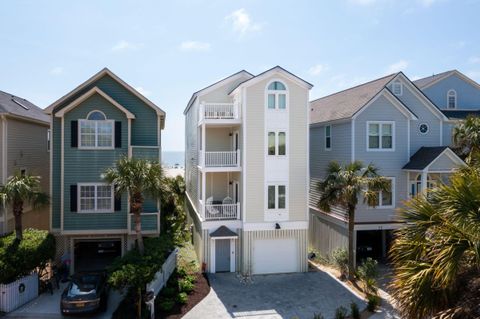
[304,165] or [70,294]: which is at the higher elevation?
[304,165]

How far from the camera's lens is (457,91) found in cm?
2453

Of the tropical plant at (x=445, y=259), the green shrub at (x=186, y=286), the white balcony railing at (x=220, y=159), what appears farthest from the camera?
the white balcony railing at (x=220, y=159)

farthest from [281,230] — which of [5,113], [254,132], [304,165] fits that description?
[5,113]

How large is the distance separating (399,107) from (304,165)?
6.79 m

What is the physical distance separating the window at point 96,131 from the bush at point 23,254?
516 centimetres

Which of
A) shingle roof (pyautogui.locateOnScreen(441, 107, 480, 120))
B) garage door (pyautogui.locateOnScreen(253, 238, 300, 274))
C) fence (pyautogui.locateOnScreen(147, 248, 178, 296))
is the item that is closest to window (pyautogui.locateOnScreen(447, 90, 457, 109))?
shingle roof (pyautogui.locateOnScreen(441, 107, 480, 120))

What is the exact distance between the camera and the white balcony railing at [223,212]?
18.8 metres

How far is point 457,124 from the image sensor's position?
20.5 m

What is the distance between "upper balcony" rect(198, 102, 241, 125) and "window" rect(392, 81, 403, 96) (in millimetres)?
9911

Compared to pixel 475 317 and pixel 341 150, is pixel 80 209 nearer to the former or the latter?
pixel 341 150

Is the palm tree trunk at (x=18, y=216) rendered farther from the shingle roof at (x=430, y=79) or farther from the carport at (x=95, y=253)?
the shingle roof at (x=430, y=79)

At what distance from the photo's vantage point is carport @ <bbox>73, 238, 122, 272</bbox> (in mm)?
19641

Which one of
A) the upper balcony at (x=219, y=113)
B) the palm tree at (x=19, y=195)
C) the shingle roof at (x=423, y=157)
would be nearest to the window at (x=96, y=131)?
the palm tree at (x=19, y=195)

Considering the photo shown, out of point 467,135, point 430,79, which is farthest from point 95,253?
point 430,79
